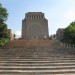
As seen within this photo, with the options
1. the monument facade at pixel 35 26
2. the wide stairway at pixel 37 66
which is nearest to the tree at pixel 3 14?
the wide stairway at pixel 37 66

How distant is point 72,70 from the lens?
13344 mm

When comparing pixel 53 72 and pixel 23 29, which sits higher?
pixel 23 29

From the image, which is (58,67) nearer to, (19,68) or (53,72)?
(53,72)

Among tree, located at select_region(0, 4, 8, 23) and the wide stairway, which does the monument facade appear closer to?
tree, located at select_region(0, 4, 8, 23)

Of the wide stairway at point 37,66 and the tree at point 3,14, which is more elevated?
the tree at point 3,14

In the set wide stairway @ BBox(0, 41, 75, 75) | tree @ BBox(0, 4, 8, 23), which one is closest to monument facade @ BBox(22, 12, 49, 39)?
tree @ BBox(0, 4, 8, 23)

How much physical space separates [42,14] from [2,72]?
62971 mm

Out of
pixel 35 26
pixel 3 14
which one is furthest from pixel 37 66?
pixel 35 26

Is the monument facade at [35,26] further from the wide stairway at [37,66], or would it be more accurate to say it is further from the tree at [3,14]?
the wide stairway at [37,66]

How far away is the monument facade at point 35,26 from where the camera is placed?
70.2 metres

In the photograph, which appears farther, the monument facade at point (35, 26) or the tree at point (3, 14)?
the monument facade at point (35, 26)

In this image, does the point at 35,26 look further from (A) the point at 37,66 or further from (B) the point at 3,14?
(A) the point at 37,66

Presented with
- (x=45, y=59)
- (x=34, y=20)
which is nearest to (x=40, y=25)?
(x=34, y=20)

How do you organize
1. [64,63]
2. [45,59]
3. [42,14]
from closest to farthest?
[64,63] → [45,59] → [42,14]
